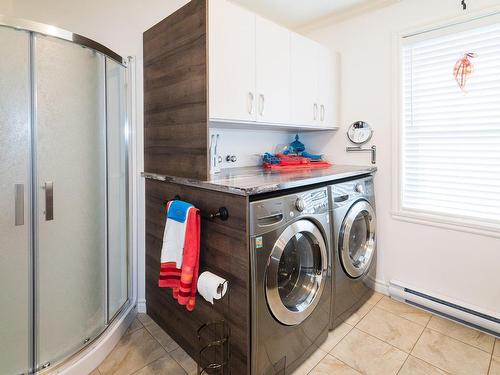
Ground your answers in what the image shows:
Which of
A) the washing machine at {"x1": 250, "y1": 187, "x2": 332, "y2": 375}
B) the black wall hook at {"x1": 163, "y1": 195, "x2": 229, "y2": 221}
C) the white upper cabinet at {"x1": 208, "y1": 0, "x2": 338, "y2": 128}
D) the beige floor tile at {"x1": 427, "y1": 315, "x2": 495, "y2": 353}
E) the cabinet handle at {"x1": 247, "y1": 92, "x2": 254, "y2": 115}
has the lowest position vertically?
the beige floor tile at {"x1": 427, "y1": 315, "x2": 495, "y2": 353}

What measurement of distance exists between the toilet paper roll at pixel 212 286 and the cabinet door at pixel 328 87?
1659mm

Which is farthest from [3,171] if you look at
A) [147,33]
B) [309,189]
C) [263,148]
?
[263,148]

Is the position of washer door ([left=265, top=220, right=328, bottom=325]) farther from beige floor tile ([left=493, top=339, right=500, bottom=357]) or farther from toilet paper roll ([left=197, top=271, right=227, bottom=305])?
beige floor tile ([left=493, top=339, right=500, bottom=357])

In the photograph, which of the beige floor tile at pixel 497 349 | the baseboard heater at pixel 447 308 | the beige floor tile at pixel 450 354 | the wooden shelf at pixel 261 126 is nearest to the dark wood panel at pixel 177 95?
the wooden shelf at pixel 261 126

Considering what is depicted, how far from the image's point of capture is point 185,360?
66.3 inches

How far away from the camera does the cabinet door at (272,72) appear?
1.86 meters

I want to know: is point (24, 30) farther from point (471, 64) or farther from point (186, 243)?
point (471, 64)

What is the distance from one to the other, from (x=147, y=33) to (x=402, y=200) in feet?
7.57

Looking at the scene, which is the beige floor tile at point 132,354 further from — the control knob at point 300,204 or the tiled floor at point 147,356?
the control knob at point 300,204

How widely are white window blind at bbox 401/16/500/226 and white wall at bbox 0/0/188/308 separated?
192 centimetres

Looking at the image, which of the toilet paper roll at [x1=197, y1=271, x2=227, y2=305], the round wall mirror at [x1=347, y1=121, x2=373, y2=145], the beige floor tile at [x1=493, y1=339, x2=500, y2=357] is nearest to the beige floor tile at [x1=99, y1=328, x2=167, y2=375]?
the toilet paper roll at [x1=197, y1=271, x2=227, y2=305]

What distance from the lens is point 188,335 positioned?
172cm

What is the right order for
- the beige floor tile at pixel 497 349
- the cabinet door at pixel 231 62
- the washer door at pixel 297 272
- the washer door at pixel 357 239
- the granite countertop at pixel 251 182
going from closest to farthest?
the granite countertop at pixel 251 182
the washer door at pixel 297 272
the cabinet door at pixel 231 62
the beige floor tile at pixel 497 349
the washer door at pixel 357 239

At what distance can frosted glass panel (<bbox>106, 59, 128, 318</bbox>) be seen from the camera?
1.86 meters
